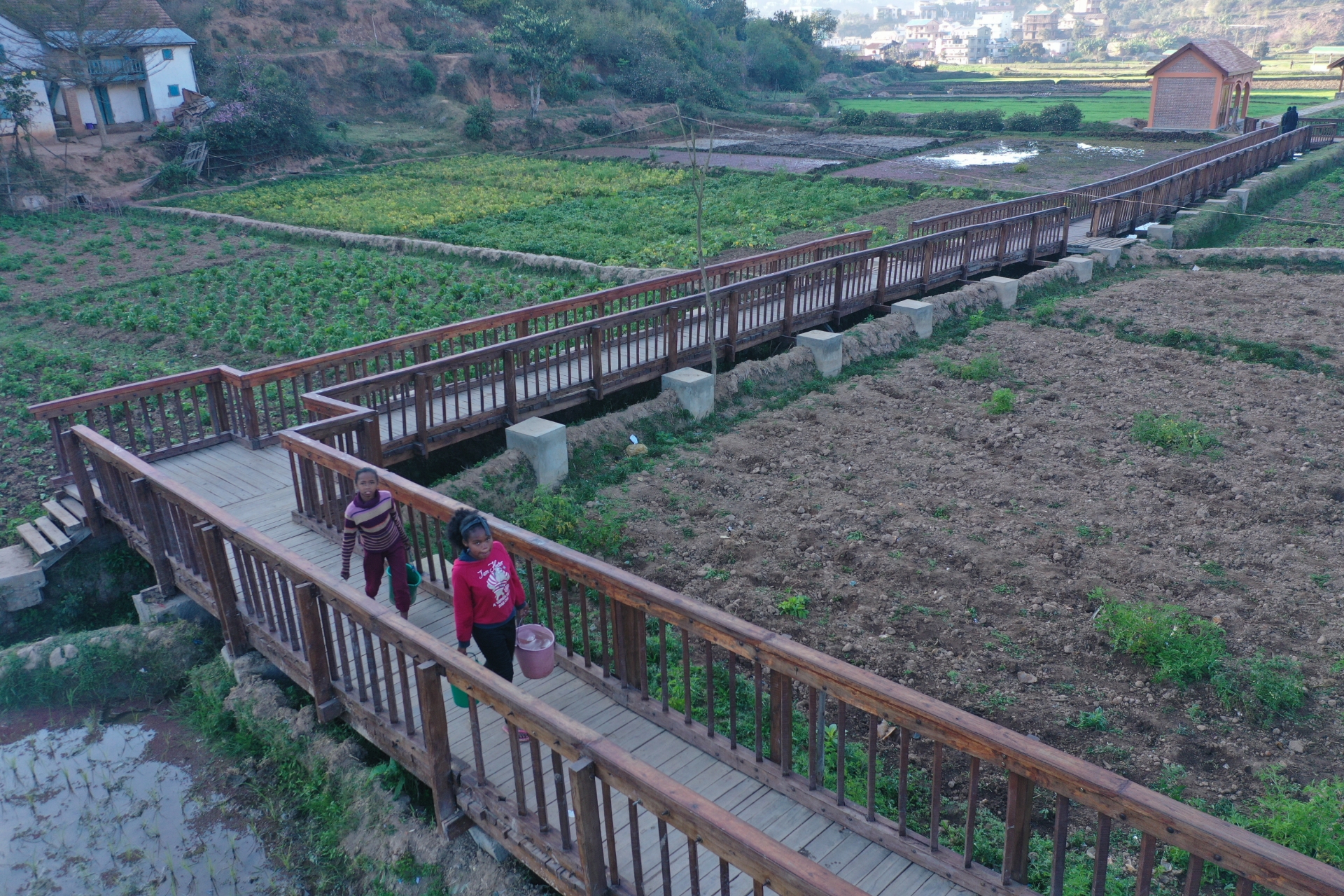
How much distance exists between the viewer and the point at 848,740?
6.31 m

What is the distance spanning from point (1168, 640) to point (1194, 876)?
3.87 meters

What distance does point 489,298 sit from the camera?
1819 centimetres

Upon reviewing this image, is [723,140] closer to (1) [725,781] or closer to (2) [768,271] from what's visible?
(2) [768,271]

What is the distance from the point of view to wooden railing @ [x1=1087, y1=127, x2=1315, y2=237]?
2161 cm

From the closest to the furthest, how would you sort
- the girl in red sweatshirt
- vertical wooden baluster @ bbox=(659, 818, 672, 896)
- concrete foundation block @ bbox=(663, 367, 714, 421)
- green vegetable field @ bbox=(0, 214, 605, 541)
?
vertical wooden baluster @ bbox=(659, 818, 672, 896) < the girl in red sweatshirt < concrete foundation block @ bbox=(663, 367, 714, 421) < green vegetable field @ bbox=(0, 214, 605, 541)

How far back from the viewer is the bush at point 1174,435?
35.3 feet

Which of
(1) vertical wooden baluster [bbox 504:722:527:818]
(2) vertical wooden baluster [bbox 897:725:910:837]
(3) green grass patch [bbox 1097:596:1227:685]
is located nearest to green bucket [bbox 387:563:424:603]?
(1) vertical wooden baluster [bbox 504:722:527:818]

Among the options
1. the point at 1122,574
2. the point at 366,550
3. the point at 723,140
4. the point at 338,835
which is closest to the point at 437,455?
the point at 366,550

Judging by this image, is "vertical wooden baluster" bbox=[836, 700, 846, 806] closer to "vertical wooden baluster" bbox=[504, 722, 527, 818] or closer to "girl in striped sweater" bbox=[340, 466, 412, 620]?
"vertical wooden baluster" bbox=[504, 722, 527, 818]

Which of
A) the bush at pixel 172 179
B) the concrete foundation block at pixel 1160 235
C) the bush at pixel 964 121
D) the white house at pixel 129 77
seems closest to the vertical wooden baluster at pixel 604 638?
the concrete foundation block at pixel 1160 235

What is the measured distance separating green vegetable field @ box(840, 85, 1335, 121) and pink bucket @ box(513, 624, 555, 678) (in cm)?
6064

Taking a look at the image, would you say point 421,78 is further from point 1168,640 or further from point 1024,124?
point 1168,640

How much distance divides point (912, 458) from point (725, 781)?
6.52 metres

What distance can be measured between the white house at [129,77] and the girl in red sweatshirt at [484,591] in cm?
4473
